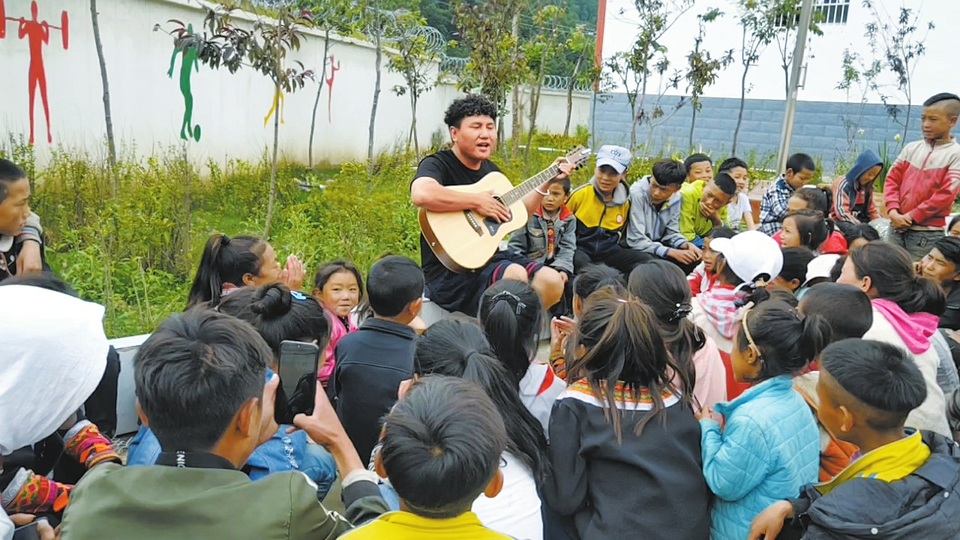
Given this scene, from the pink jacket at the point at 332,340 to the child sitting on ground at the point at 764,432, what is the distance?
131cm

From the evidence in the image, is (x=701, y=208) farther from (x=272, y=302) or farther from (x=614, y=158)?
(x=272, y=302)

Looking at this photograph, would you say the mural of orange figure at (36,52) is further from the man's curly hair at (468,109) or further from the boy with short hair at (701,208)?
the boy with short hair at (701,208)

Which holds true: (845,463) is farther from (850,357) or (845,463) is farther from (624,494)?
(624,494)

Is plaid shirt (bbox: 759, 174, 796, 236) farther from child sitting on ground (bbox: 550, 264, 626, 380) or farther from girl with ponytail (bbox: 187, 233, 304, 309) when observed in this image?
girl with ponytail (bbox: 187, 233, 304, 309)

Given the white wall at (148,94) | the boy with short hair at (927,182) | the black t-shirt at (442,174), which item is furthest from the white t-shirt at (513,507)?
the white wall at (148,94)

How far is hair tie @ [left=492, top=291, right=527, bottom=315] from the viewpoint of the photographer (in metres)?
2.11

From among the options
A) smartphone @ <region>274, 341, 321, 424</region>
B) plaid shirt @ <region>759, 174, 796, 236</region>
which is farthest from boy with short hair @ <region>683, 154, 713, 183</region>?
smartphone @ <region>274, 341, 321, 424</region>

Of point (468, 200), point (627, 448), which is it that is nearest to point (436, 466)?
point (627, 448)

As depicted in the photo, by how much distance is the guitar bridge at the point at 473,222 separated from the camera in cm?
357

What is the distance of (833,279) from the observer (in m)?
3.18

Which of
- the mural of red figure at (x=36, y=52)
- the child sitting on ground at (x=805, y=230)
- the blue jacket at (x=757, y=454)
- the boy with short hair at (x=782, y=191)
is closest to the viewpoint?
the blue jacket at (x=757, y=454)

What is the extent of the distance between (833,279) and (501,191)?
1.65m

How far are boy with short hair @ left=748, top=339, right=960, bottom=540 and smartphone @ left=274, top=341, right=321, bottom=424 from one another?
1193 millimetres

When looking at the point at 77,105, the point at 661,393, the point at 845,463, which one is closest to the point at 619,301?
the point at 661,393
